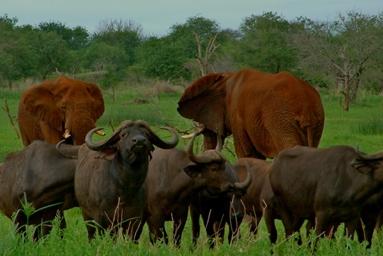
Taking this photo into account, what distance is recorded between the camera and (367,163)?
30.5 feet

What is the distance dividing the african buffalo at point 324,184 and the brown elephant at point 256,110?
3.16 m

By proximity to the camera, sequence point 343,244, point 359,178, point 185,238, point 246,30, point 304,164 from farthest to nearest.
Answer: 1. point 246,30
2. point 185,238
3. point 304,164
4. point 359,178
5. point 343,244

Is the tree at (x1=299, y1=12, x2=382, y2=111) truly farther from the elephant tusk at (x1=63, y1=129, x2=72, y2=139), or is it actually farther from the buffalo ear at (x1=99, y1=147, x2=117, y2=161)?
the buffalo ear at (x1=99, y1=147, x2=117, y2=161)

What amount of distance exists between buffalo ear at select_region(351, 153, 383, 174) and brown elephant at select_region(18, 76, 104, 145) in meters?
5.78

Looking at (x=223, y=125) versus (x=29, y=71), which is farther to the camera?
(x=29, y=71)

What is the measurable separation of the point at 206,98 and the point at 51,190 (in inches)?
265

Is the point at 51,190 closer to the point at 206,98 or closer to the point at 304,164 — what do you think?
the point at 304,164

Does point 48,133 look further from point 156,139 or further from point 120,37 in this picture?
point 120,37

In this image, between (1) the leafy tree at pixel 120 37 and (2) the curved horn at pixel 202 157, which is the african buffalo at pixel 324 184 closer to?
(2) the curved horn at pixel 202 157

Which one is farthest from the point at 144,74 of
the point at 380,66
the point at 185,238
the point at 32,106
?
the point at 185,238

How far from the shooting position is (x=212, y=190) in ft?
32.6

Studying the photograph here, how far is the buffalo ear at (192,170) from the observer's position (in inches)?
387

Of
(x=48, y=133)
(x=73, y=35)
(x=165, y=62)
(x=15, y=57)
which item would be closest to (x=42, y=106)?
(x=48, y=133)

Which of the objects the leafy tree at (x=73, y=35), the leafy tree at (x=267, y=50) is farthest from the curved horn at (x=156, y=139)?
the leafy tree at (x=73, y=35)
